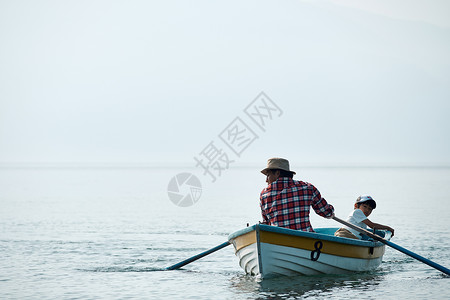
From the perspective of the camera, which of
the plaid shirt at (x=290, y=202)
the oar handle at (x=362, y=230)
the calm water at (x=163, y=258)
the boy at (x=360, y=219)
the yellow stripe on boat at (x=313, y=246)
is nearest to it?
the yellow stripe on boat at (x=313, y=246)

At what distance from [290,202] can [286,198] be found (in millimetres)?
113

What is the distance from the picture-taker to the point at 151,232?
24.0 m

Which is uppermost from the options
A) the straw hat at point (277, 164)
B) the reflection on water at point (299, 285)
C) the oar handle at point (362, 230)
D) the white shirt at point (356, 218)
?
the straw hat at point (277, 164)

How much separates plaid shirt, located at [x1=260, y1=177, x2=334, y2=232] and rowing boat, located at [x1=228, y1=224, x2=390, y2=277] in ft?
1.21

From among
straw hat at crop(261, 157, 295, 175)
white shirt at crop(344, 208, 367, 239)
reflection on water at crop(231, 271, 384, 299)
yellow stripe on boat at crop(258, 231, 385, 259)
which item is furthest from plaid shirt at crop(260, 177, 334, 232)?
white shirt at crop(344, 208, 367, 239)

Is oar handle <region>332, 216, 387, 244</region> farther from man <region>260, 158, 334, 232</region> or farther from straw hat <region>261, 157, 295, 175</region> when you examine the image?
straw hat <region>261, 157, 295, 175</region>

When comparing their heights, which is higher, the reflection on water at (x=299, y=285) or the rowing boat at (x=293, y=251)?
the rowing boat at (x=293, y=251)

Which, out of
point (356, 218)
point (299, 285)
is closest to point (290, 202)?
point (299, 285)

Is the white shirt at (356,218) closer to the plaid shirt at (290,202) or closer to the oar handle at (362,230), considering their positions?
the oar handle at (362,230)

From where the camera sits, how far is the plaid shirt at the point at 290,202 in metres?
12.5

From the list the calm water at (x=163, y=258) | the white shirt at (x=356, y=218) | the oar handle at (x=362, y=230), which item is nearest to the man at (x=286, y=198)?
the oar handle at (x=362, y=230)

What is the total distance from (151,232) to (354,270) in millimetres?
11258

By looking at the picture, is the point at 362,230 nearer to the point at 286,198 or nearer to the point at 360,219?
the point at 360,219

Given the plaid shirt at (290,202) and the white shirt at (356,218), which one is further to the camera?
the white shirt at (356,218)
